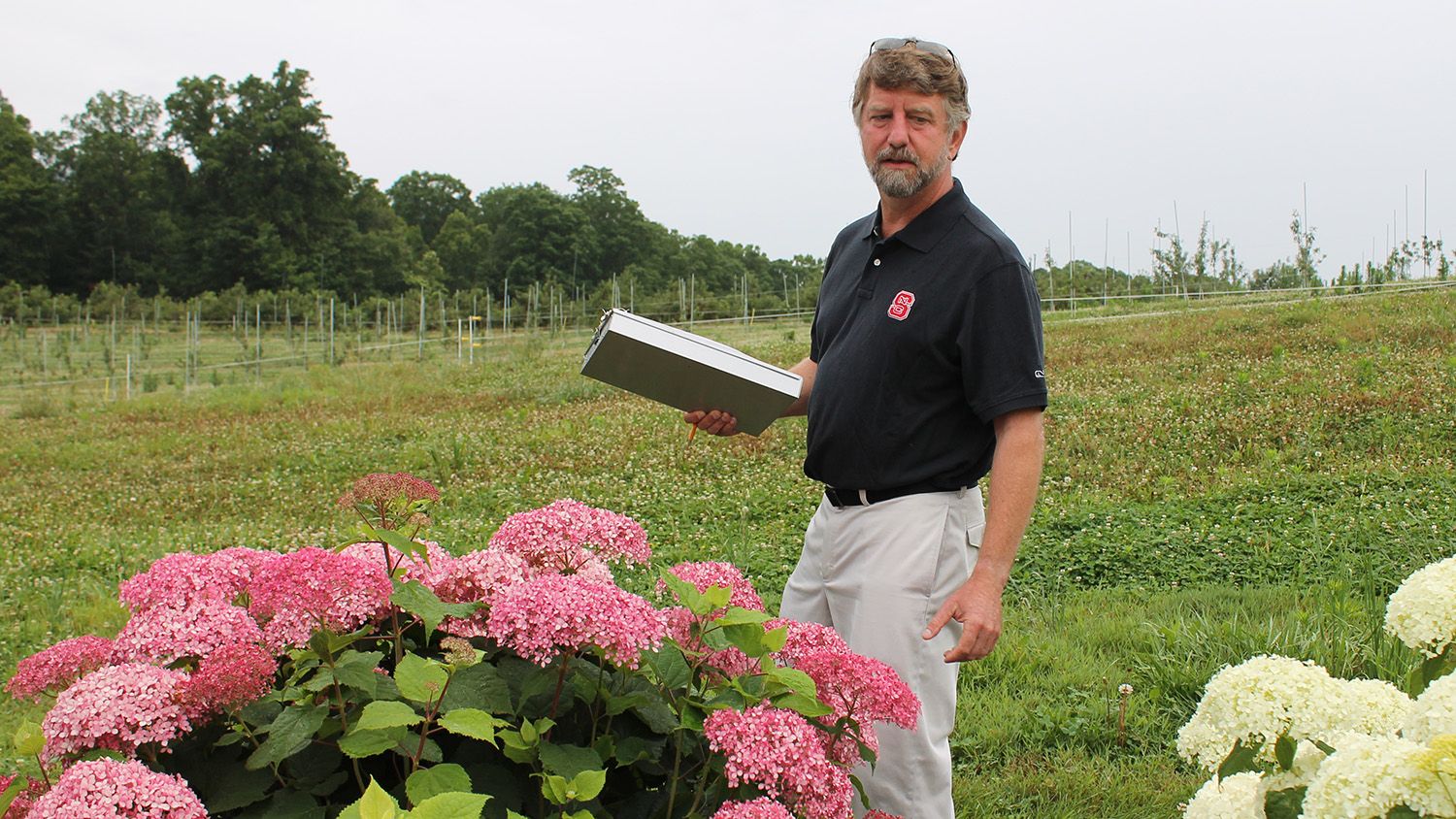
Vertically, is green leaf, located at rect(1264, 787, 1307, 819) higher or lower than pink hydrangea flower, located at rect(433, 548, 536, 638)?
lower

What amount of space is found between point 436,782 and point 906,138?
166cm

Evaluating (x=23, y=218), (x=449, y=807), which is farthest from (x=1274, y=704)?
(x=23, y=218)

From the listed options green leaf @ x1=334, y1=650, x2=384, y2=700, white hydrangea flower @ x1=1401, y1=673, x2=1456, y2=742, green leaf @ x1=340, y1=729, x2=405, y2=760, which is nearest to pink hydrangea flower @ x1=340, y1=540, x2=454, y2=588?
green leaf @ x1=334, y1=650, x2=384, y2=700

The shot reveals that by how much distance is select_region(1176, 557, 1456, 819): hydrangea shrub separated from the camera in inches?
39.3

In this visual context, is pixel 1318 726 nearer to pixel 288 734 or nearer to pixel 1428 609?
pixel 1428 609

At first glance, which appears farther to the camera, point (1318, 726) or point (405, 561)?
point (405, 561)

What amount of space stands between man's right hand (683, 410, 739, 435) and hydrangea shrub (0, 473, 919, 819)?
92 cm

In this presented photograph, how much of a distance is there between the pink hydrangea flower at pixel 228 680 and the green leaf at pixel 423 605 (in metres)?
0.18

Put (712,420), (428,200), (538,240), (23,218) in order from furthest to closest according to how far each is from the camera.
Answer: (428,200), (538,240), (23,218), (712,420)

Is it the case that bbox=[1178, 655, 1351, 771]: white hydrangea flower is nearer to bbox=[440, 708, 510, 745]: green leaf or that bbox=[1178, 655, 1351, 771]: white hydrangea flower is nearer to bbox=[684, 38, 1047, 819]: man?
bbox=[440, 708, 510, 745]: green leaf

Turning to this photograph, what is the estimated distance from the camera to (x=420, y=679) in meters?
1.45

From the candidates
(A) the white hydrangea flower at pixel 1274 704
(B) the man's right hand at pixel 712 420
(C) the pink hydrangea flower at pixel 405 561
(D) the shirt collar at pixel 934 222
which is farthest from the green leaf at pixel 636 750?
(D) the shirt collar at pixel 934 222

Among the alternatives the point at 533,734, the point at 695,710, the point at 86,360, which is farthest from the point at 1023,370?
the point at 86,360

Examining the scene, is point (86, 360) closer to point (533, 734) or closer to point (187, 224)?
point (533, 734)
